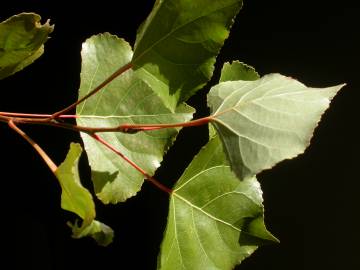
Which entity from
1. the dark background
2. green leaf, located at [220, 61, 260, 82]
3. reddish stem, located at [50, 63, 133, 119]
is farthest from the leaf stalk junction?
the dark background

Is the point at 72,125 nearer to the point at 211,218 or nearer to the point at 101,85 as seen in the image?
the point at 101,85

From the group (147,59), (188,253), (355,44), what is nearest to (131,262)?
(355,44)

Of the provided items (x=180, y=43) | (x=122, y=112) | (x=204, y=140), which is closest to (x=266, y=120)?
(x=180, y=43)

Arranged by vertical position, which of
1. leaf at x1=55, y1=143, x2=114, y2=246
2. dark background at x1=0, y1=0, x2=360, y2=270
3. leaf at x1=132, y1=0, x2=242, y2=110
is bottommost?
dark background at x1=0, y1=0, x2=360, y2=270

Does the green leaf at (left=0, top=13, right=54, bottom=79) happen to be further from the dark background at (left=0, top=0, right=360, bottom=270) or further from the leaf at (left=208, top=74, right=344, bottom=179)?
the dark background at (left=0, top=0, right=360, bottom=270)

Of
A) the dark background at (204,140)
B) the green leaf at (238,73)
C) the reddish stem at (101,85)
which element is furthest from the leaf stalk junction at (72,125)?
the dark background at (204,140)

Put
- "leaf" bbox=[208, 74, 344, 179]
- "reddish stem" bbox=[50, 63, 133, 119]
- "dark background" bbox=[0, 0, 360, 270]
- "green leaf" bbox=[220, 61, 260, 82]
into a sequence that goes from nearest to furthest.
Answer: "leaf" bbox=[208, 74, 344, 179], "reddish stem" bbox=[50, 63, 133, 119], "green leaf" bbox=[220, 61, 260, 82], "dark background" bbox=[0, 0, 360, 270]
